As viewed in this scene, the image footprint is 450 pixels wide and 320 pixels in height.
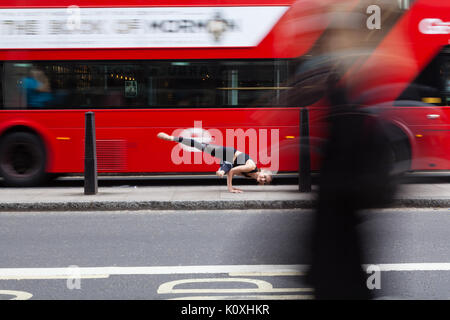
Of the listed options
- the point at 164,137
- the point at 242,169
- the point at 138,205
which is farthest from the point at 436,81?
the point at 138,205

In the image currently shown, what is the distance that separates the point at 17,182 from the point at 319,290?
28.3 feet

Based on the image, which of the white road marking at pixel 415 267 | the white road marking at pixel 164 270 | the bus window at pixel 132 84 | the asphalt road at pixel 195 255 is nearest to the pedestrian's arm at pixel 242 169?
the asphalt road at pixel 195 255

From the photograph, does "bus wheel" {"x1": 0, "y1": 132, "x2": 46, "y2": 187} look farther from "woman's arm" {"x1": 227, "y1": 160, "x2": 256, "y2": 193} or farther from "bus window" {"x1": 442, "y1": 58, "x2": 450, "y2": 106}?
"bus window" {"x1": 442, "y1": 58, "x2": 450, "y2": 106}

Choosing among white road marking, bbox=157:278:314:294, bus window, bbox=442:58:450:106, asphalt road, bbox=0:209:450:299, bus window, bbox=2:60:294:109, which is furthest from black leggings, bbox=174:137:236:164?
white road marking, bbox=157:278:314:294

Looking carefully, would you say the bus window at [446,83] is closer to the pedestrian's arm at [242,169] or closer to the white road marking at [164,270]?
the pedestrian's arm at [242,169]

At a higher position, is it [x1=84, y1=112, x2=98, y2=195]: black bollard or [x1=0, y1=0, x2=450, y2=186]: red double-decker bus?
[x1=0, y1=0, x2=450, y2=186]: red double-decker bus

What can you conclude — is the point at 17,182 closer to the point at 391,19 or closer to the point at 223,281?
the point at 223,281

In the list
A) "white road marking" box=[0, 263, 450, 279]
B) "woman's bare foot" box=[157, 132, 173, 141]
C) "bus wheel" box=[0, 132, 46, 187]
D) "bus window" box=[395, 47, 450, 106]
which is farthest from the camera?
"bus wheel" box=[0, 132, 46, 187]

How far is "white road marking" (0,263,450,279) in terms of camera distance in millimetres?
4684

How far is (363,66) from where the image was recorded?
2508mm

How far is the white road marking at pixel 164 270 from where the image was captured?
4684 millimetres

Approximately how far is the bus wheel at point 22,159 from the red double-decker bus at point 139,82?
0.02m

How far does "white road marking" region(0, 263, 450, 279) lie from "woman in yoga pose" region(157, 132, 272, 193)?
3.97 metres
